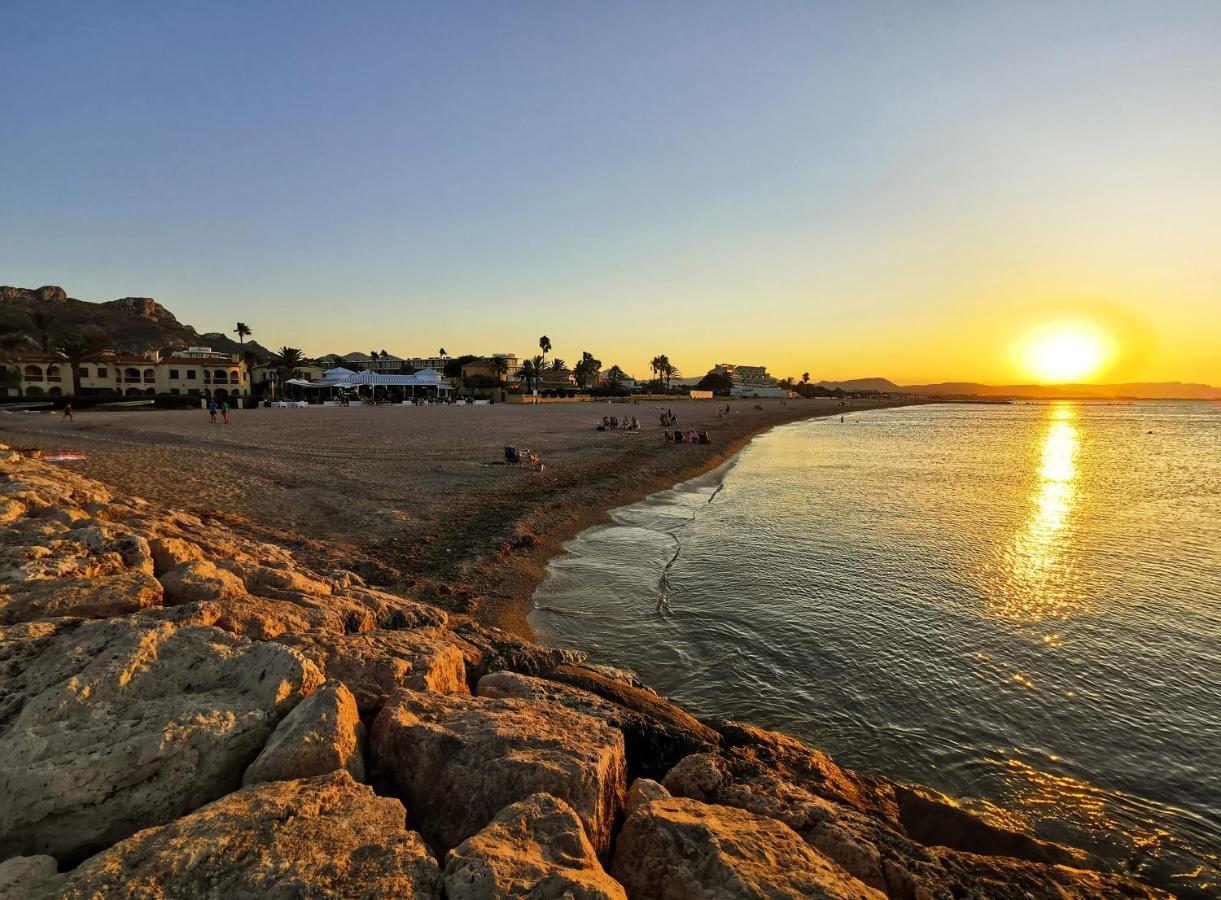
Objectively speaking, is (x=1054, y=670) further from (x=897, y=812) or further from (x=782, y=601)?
(x=897, y=812)

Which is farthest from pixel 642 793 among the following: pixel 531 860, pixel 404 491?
pixel 404 491

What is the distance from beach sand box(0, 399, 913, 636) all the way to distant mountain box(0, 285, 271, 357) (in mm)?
121545

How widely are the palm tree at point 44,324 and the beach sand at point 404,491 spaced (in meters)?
122

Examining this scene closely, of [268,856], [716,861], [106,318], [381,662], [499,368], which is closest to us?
[268,856]

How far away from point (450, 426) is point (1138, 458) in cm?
4756

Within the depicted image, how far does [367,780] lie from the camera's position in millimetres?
3439

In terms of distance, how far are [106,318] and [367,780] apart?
181 metres

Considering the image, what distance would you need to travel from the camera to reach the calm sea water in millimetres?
5355

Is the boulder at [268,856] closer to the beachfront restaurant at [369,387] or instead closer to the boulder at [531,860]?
the boulder at [531,860]

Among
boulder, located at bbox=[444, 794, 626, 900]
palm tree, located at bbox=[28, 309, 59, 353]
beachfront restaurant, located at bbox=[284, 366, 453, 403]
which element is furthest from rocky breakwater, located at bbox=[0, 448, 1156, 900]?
palm tree, located at bbox=[28, 309, 59, 353]

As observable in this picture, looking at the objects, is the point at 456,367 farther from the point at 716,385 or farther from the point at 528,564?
the point at 528,564

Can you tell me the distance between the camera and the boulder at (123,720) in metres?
2.76

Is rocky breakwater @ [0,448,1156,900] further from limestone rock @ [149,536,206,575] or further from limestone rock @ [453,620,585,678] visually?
limestone rock @ [149,536,206,575]

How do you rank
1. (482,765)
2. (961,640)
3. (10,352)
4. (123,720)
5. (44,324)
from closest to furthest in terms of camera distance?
(123,720) → (482,765) → (961,640) → (10,352) → (44,324)
